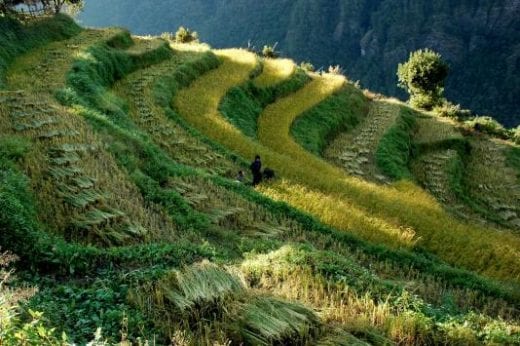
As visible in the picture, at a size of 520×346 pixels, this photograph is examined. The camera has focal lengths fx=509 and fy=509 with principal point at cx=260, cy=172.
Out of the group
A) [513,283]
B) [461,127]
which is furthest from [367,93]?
[513,283]

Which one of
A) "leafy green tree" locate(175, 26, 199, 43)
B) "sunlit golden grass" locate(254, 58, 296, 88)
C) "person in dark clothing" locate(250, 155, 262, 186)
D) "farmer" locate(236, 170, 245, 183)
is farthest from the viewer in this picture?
"leafy green tree" locate(175, 26, 199, 43)

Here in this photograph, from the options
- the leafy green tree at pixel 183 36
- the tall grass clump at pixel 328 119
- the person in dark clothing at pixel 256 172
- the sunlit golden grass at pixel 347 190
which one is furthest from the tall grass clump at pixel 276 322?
the leafy green tree at pixel 183 36

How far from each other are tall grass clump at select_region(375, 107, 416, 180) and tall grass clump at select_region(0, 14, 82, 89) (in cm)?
2265

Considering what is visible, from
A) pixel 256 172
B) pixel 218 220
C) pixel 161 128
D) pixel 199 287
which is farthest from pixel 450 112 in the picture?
pixel 199 287

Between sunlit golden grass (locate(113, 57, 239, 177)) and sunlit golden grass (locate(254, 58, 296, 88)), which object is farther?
sunlit golden grass (locate(254, 58, 296, 88))

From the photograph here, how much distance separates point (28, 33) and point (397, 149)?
91.1ft

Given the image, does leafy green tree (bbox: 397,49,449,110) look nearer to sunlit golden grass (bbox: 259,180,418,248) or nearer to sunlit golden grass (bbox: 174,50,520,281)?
sunlit golden grass (bbox: 174,50,520,281)

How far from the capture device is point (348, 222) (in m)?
17.9

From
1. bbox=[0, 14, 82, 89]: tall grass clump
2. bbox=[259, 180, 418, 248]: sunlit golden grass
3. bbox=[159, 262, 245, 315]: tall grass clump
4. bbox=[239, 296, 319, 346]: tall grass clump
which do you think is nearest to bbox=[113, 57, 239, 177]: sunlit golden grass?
bbox=[259, 180, 418, 248]: sunlit golden grass

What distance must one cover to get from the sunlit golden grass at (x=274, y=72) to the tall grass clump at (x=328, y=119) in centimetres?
456

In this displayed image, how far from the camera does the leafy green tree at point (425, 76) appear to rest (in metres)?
58.3

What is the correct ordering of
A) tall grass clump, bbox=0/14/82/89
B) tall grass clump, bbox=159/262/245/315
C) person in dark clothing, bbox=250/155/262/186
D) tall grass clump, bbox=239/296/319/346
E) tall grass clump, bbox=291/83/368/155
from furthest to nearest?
tall grass clump, bbox=291/83/368/155 < tall grass clump, bbox=0/14/82/89 < person in dark clothing, bbox=250/155/262/186 < tall grass clump, bbox=159/262/245/315 < tall grass clump, bbox=239/296/319/346

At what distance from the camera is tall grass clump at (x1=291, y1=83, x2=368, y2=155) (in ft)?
114

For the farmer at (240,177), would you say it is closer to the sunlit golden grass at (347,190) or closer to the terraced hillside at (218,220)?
the terraced hillside at (218,220)
